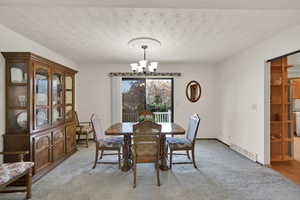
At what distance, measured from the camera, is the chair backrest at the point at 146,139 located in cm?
249

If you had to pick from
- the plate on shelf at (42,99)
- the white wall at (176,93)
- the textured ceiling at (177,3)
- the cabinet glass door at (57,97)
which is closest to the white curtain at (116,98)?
the white wall at (176,93)

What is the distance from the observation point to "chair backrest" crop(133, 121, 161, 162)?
8.18 ft

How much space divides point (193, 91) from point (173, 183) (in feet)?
10.7

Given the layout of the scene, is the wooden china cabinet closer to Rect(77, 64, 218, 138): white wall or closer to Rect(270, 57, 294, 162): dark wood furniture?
Rect(77, 64, 218, 138): white wall

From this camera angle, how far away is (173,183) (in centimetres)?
257

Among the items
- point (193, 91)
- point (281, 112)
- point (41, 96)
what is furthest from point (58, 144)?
point (281, 112)

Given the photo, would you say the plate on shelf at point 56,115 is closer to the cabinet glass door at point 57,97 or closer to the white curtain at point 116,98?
the cabinet glass door at point 57,97

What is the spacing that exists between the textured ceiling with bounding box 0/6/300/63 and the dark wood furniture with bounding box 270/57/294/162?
0.80 metres

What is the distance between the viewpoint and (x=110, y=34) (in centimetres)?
287

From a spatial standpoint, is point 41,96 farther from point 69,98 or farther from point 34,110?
point 69,98

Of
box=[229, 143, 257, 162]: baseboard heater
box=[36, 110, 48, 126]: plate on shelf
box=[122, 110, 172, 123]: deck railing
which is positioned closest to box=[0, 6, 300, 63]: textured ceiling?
box=[36, 110, 48, 126]: plate on shelf

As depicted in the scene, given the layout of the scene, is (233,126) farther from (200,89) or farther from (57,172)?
Result: (57,172)

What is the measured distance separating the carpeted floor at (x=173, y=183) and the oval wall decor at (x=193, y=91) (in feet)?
7.26

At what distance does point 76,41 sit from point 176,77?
2998 millimetres
